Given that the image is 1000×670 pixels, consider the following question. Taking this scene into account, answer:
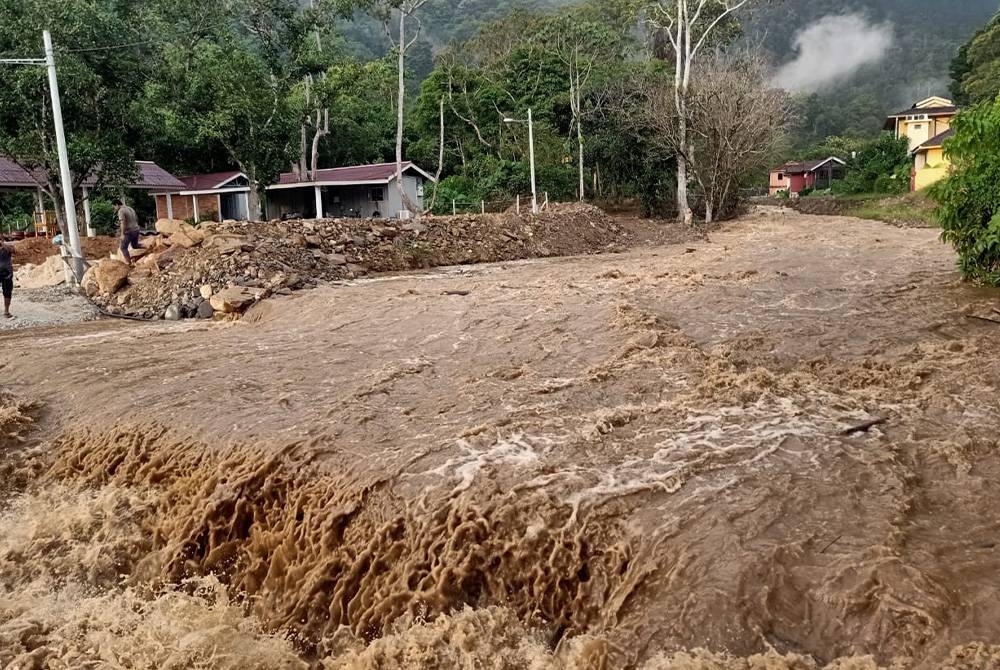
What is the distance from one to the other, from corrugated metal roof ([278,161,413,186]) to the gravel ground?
16.8m

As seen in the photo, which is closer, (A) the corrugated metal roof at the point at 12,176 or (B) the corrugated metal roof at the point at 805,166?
(A) the corrugated metal roof at the point at 12,176

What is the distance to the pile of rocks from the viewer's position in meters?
13.8

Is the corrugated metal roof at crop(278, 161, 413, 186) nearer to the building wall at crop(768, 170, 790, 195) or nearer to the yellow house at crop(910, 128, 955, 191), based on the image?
the yellow house at crop(910, 128, 955, 191)

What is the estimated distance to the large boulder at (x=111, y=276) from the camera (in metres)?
14.8

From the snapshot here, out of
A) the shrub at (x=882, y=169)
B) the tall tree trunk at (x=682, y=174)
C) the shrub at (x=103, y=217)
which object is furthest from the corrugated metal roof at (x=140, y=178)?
the shrub at (x=882, y=169)

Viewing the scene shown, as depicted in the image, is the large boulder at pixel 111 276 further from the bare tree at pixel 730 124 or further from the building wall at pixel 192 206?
the bare tree at pixel 730 124

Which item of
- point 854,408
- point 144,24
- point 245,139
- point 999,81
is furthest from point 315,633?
point 999,81

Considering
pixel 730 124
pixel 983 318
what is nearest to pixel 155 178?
pixel 730 124

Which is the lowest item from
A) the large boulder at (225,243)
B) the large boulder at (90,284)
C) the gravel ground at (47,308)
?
the gravel ground at (47,308)

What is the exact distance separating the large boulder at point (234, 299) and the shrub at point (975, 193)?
1052cm

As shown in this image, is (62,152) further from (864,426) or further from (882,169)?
(882,169)

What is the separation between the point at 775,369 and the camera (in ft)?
25.4

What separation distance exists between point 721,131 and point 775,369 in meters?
22.7

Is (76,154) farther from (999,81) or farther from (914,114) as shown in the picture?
(914,114)
